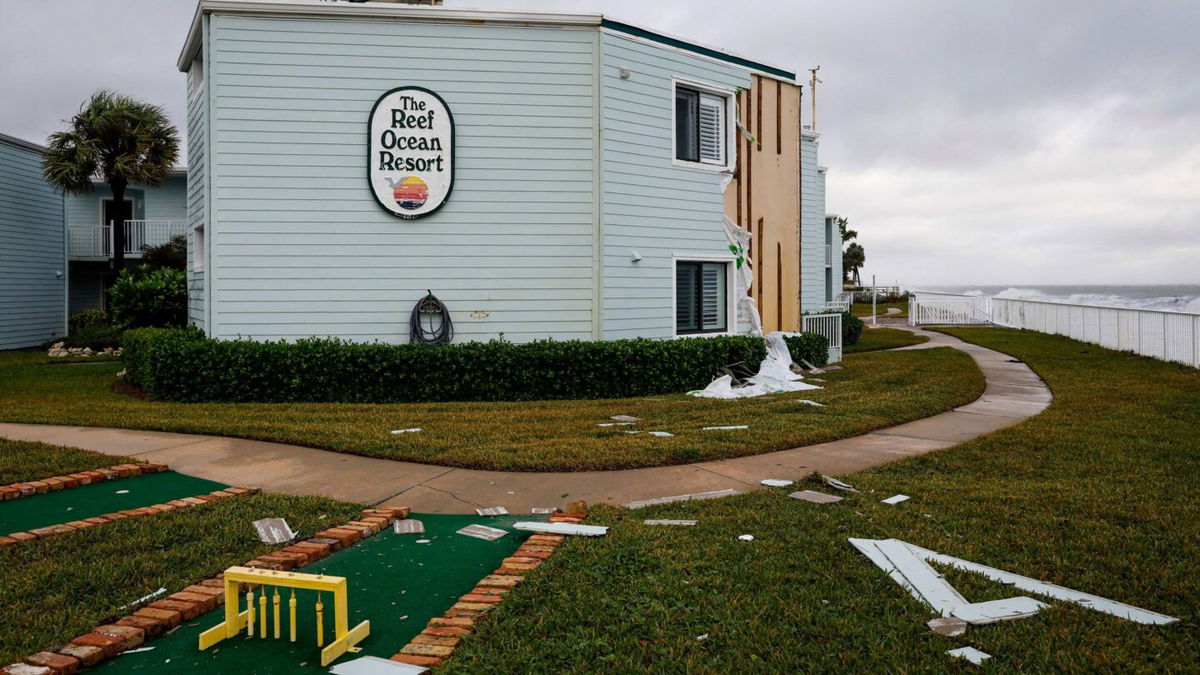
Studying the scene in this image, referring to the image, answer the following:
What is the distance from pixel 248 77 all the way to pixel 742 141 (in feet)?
26.5

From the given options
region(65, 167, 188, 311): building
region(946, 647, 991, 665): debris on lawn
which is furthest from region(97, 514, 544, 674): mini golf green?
region(65, 167, 188, 311): building

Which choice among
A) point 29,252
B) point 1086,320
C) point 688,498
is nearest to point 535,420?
point 688,498

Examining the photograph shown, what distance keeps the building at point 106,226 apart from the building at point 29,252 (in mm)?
1083

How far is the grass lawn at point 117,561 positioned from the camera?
11.0 ft

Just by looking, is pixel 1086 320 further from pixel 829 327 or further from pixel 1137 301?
pixel 1137 301

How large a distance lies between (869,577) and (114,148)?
78.8ft

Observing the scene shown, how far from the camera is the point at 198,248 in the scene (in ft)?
43.3

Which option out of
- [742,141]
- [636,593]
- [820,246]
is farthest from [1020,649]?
[820,246]

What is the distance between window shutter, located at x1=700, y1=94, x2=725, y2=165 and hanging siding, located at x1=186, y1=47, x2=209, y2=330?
26.0 ft

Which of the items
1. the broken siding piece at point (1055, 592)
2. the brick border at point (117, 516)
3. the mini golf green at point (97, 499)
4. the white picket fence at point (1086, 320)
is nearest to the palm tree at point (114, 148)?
the mini golf green at point (97, 499)

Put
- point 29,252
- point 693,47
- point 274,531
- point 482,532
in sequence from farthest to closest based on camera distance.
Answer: point 29,252 < point 693,47 < point 482,532 < point 274,531

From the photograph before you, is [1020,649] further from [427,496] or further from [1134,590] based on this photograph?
[427,496]

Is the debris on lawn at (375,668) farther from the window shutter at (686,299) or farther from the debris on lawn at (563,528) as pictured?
the window shutter at (686,299)

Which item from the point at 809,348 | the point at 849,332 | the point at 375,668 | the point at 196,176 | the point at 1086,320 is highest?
the point at 196,176
